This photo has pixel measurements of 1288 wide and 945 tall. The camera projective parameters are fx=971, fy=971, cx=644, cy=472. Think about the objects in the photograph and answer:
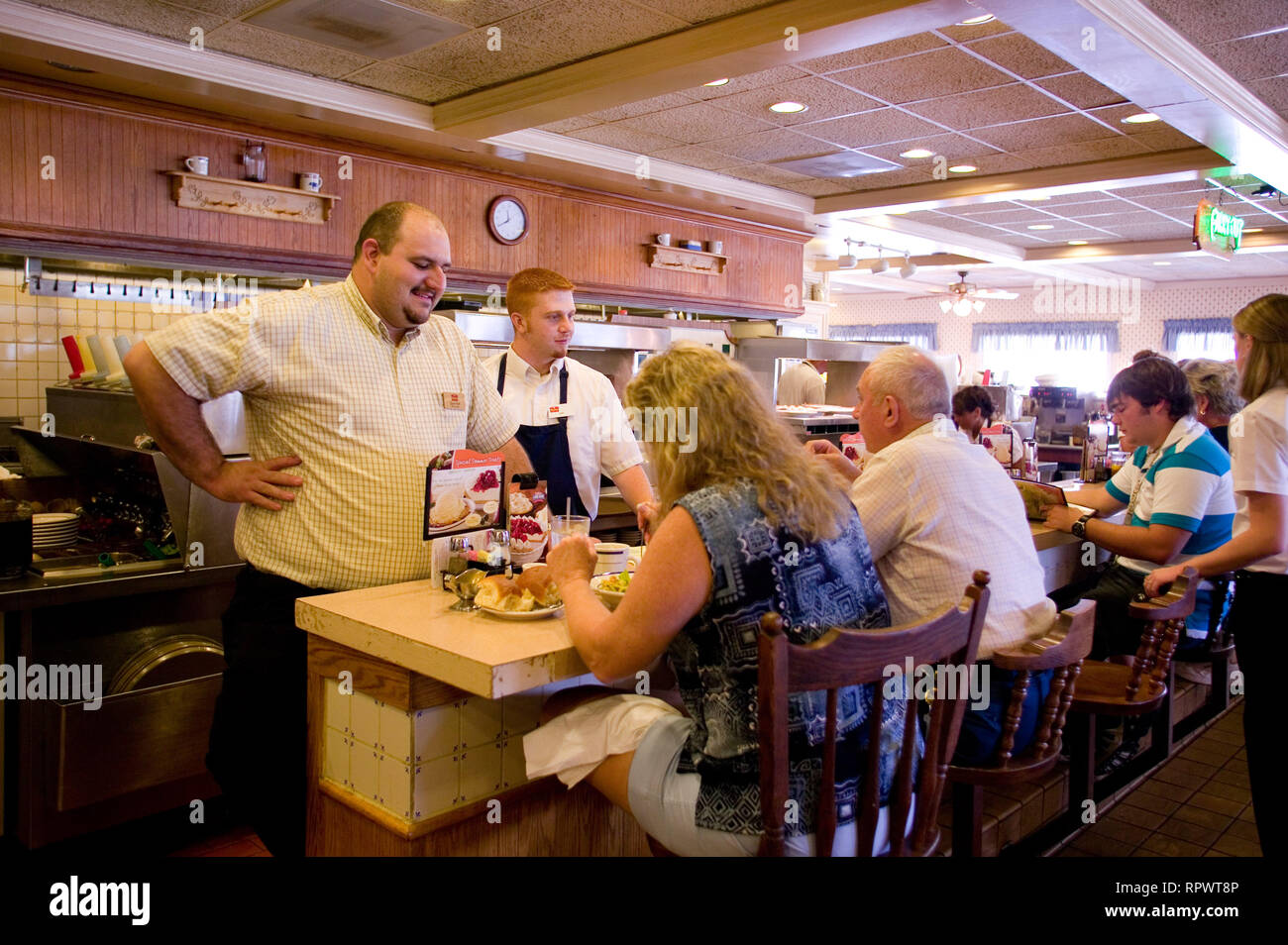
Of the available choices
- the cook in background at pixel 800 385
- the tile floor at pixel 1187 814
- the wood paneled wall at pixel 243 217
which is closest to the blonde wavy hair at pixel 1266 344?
the tile floor at pixel 1187 814

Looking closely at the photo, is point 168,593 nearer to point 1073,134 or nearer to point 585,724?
point 585,724

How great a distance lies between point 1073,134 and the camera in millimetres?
5758

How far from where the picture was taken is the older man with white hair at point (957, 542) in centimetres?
237

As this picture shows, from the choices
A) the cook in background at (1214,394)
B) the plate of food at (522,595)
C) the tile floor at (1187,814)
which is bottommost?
the tile floor at (1187,814)

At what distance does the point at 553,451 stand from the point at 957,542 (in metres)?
1.82

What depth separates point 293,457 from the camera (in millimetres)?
2400

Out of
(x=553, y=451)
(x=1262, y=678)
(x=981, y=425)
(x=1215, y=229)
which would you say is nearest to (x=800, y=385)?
(x=981, y=425)

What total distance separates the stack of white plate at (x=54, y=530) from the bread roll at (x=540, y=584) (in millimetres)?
2037

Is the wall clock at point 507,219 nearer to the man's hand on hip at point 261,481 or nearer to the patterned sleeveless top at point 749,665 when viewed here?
the man's hand on hip at point 261,481

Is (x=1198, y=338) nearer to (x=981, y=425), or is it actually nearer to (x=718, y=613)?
(x=981, y=425)

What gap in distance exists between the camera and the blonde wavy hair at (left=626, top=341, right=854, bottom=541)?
184cm

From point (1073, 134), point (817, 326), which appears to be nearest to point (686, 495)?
point (1073, 134)

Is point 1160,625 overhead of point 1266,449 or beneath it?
beneath

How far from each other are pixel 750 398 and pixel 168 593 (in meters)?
2.34
